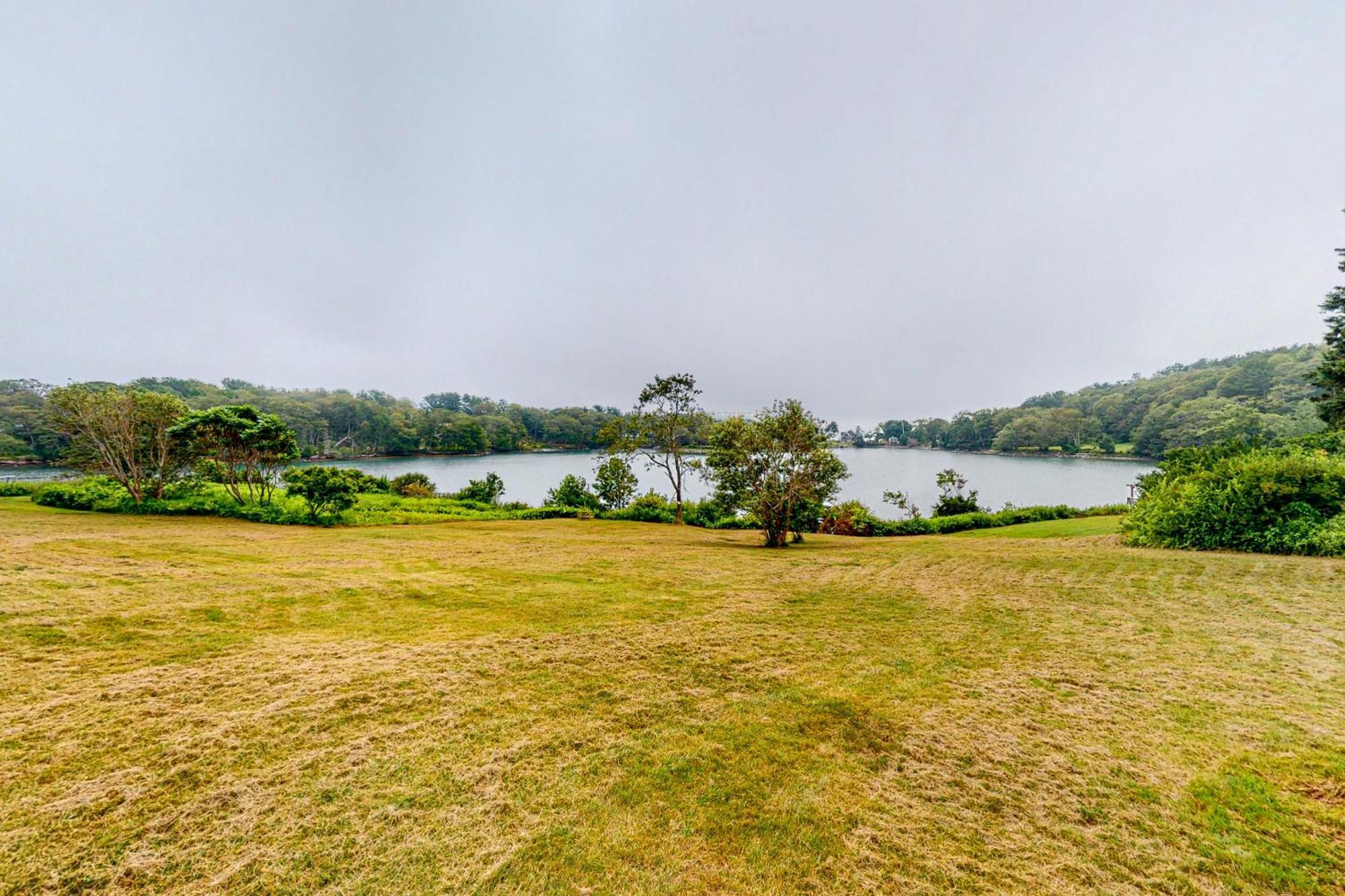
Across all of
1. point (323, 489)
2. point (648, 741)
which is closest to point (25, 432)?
point (323, 489)

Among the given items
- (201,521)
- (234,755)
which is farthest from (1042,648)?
(201,521)

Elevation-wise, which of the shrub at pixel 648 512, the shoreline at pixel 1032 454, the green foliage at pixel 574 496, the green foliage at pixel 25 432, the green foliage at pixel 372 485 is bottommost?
the shrub at pixel 648 512

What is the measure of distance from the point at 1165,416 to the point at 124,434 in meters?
77.2

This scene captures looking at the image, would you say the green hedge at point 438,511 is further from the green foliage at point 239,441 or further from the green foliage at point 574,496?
the green foliage at point 574,496

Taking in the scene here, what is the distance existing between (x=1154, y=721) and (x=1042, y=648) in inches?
47.0

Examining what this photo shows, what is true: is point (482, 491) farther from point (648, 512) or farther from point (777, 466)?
point (777, 466)

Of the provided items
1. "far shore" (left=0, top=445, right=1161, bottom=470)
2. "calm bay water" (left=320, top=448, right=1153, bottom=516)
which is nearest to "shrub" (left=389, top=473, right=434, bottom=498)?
"calm bay water" (left=320, top=448, right=1153, bottom=516)

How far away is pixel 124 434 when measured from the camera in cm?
1234

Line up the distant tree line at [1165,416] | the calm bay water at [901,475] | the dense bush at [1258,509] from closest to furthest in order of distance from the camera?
the dense bush at [1258,509], the calm bay water at [901,475], the distant tree line at [1165,416]

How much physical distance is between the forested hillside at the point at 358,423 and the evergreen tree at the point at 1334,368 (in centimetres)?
3635

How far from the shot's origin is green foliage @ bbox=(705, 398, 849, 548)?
37.3 feet

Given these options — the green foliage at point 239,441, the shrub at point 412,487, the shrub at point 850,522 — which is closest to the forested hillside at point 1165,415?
the shrub at point 850,522

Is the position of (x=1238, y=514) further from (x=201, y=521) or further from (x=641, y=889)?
(x=201, y=521)

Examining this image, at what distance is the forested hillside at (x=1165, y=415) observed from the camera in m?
34.9
